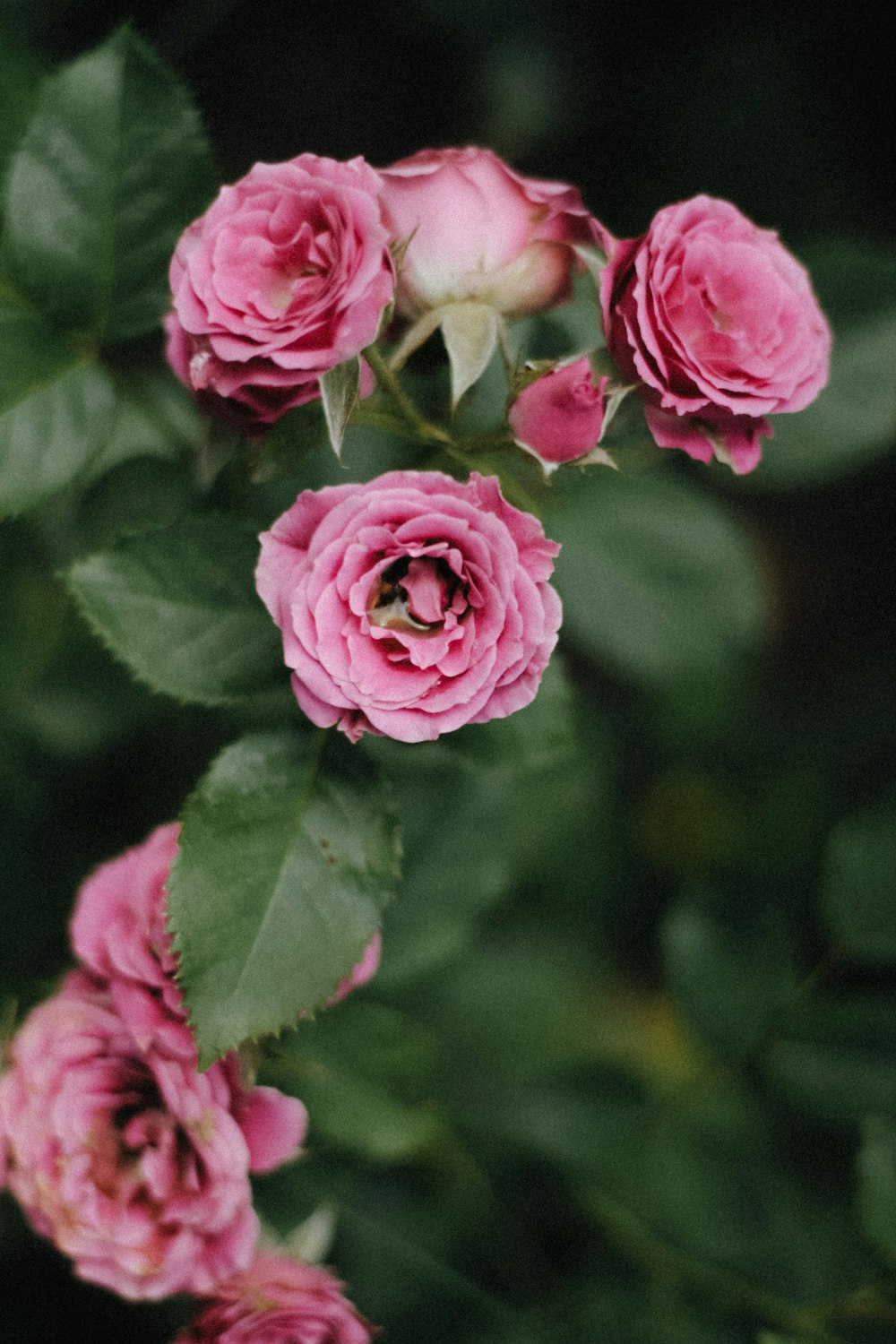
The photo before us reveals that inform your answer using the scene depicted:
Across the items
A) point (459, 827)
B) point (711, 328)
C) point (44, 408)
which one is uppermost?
point (711, 328)

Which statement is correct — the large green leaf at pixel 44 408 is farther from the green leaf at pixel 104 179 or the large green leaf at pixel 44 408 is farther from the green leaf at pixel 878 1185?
the green leaf at pixel 878 1185

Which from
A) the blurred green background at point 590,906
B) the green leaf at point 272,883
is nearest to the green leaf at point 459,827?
the blurred green background at point 590,906

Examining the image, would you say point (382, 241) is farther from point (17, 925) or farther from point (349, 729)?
point (17, 925)

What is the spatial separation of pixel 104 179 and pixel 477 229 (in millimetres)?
352

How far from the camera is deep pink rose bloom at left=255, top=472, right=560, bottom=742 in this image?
26.1 inches

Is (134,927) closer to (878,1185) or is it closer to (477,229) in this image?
(477,229)

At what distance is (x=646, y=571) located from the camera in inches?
50.7

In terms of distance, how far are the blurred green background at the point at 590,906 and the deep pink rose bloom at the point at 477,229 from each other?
0.32 metres

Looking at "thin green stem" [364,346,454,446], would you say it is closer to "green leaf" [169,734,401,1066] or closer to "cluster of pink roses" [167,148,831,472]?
"cluster of pink roses" [167,148,831,472]

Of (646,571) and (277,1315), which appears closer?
(277,1315)

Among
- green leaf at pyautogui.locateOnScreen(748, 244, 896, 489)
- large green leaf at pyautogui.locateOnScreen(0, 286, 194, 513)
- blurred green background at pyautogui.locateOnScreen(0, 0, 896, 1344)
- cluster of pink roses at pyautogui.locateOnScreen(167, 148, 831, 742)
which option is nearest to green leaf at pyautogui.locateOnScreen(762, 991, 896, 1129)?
blurred green background at pyautogui.locateOnScreen(0, 0, 896, 1344)

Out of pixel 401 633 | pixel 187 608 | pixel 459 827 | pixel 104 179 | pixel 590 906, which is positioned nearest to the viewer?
pixel 401 633

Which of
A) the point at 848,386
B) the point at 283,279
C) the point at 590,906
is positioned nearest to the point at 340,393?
the point at 283,279

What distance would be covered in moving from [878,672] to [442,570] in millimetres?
1329
